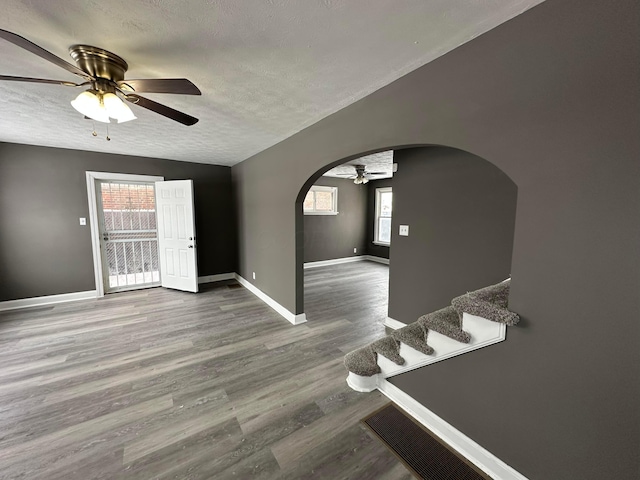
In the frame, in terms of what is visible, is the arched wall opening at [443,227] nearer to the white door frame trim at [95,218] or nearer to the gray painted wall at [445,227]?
the gray painted wall at [445,227]

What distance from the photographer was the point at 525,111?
121cm

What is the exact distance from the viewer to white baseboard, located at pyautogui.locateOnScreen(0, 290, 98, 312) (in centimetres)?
373

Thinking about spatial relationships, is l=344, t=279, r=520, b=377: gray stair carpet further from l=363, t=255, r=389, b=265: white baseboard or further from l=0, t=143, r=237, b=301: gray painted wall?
l=363, t=255, r=389, b=265: white baseboard

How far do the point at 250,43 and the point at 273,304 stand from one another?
3.25 meters

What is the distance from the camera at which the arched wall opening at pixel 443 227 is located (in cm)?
228

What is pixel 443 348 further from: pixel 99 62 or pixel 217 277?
pixel 217 277

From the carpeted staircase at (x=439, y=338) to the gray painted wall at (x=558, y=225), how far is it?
3.5 inches

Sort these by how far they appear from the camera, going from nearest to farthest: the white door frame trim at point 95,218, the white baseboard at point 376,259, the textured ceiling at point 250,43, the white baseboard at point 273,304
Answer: the textured ceiling at point 250,43
the white baseboard at point 273,304
the white door frame trim at point 95,218
the white baseboard at point 376,259

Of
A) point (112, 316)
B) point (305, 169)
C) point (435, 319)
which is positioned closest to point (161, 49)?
point (305, 169)

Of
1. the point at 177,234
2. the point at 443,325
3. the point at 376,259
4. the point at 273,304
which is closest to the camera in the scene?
the point at 443,325

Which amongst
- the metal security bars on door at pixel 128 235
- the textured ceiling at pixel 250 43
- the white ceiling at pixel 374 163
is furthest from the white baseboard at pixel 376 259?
the metal security bars on door at pixel 128 235

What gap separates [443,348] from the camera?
159 cm

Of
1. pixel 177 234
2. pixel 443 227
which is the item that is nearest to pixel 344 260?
pixel 177 234

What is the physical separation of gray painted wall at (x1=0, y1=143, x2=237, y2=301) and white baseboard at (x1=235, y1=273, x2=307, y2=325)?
253 centimetres
